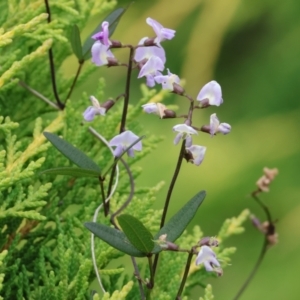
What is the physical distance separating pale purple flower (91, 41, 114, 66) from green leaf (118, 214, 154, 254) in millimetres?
210

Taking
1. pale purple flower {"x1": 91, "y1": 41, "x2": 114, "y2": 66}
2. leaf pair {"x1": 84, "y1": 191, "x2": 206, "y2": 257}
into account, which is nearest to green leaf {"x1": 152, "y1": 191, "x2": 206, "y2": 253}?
leaf pair {"x1": 84, "y1": 191, "x2": 206, "y2": 257}

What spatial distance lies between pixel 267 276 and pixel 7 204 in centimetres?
151

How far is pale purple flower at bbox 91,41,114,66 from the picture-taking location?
73 centimetres

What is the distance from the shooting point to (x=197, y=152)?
0.67 meters

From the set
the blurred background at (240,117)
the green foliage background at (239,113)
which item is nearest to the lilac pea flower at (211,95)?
the green foliage background at (239,113)

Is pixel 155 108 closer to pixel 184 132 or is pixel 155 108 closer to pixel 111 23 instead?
pixel 184 132

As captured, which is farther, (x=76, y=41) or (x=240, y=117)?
(x=240, y=117)

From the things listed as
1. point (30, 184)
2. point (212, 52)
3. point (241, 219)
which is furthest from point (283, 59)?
point (30, 184)

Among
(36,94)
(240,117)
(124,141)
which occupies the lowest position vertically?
(240,117)

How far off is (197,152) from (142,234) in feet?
0.35

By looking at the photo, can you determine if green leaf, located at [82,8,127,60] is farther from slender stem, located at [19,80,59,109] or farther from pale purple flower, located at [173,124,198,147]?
pale purple flower, located at [173,124,198,147]

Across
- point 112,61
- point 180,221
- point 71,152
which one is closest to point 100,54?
point 112,61

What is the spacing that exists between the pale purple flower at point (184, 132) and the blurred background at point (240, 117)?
1.53 metres

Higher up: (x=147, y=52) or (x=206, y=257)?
(x=147, y=52)
